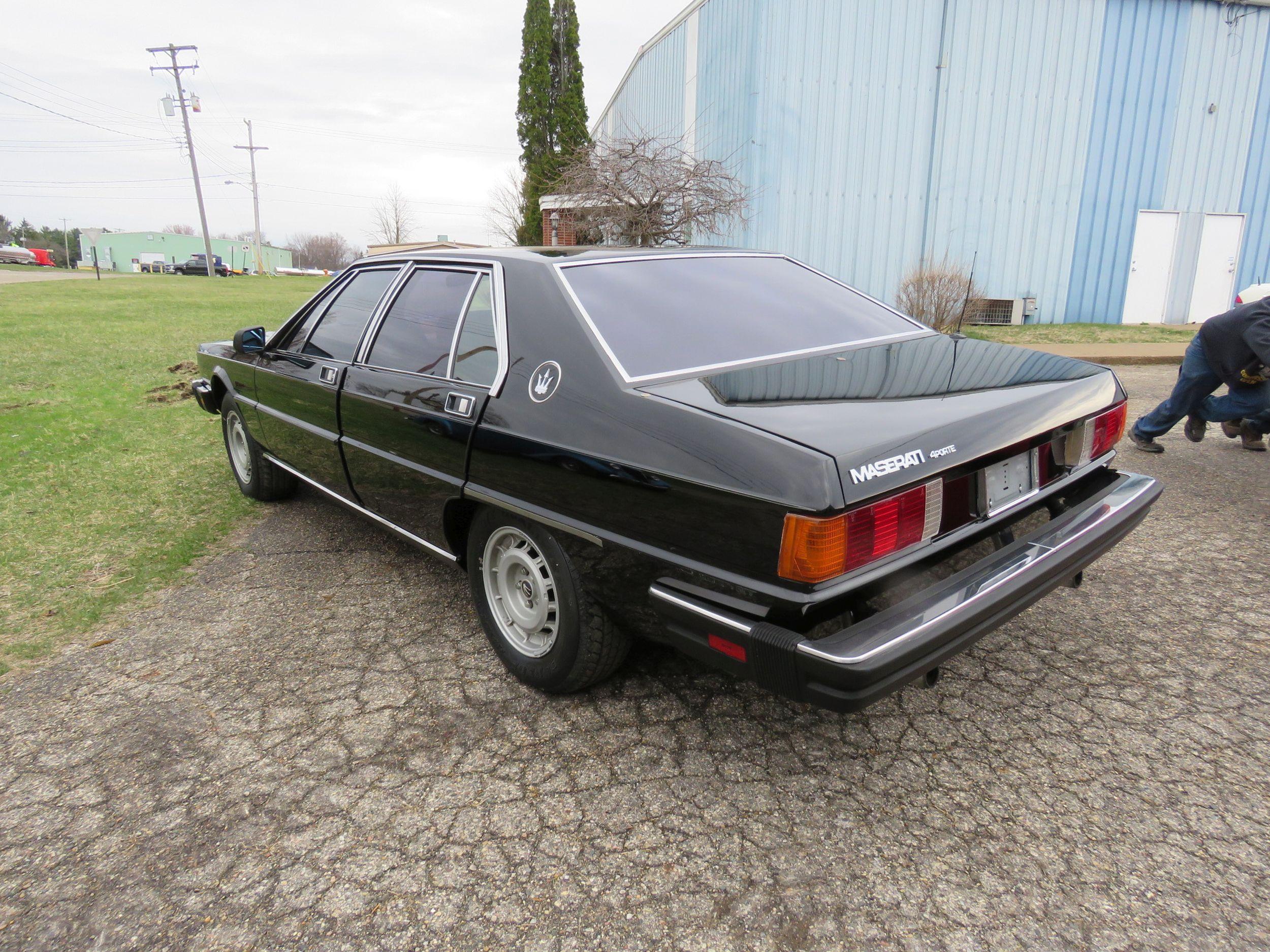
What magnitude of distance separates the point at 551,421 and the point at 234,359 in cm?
315

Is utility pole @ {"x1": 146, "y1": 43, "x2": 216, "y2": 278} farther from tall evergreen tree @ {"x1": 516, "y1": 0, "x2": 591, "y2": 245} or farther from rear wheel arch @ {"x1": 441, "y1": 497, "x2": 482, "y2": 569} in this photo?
rear wheel arch @ {"x1": 441, "y1": 497, "x2": 482, "y2": 569}

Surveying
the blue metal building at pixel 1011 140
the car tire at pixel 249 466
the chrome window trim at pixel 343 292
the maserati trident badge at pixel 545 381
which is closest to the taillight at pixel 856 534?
the maserati trident badge at pixel 545 381

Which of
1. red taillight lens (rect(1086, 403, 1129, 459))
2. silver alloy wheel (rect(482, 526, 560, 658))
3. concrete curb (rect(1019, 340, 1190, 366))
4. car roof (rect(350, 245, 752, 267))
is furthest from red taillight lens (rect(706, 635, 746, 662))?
concrete curb (rect(1019, 340, 1190, 366))

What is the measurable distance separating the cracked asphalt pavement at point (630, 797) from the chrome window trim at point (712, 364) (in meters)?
1.11

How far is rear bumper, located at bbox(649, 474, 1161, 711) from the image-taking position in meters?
1.88

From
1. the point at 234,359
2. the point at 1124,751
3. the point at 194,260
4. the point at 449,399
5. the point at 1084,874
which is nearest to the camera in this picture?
the point at 1084,874

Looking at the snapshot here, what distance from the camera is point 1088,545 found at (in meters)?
2.46

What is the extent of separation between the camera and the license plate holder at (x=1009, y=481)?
2.27 meters

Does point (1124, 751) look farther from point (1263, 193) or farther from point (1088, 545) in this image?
point (1263, 193)

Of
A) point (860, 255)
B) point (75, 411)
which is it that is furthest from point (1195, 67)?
point (75, 411)

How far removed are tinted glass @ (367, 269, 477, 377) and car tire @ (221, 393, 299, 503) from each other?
1.67 m

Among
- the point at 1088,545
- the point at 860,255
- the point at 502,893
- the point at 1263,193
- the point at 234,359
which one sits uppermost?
the point at 1263,193

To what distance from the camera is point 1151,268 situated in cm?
1631

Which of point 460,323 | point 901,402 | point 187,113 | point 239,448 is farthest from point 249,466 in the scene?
point 187,113
